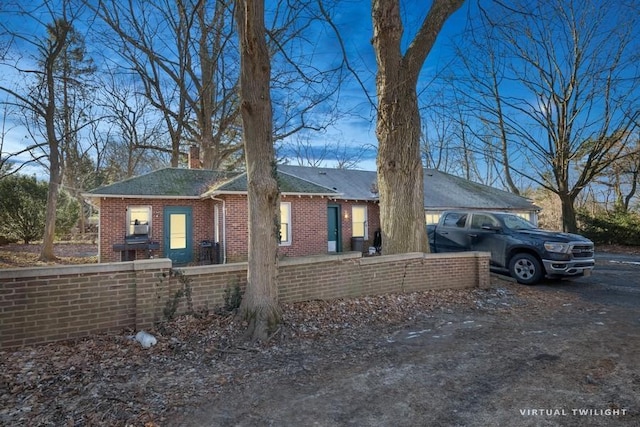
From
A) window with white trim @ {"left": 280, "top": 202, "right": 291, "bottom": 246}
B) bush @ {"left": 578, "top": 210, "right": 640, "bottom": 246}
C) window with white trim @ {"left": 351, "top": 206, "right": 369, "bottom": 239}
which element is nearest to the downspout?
window with white trim @ {"left": 280, "top": 202, "right": 291, "bottom": 246}

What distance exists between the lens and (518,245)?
865 cm

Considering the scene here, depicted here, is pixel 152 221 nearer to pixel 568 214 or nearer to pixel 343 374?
pixel 343 374

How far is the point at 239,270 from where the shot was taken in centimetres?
575

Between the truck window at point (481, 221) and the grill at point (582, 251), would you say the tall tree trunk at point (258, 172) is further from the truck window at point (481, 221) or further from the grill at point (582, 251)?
the grill at point (582, 251)

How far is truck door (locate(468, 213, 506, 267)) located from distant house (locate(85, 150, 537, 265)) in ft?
21.2

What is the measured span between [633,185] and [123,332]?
1129 inches

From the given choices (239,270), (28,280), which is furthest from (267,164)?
(28,280)

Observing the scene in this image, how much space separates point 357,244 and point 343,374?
13.3 metres

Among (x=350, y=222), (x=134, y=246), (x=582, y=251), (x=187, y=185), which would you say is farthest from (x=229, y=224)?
(x=582, y=251)

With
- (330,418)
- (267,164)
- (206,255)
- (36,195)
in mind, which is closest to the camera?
(330,418)

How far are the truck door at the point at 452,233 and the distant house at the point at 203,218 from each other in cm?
546

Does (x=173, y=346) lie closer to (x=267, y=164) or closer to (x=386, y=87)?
(x=267, y=164)

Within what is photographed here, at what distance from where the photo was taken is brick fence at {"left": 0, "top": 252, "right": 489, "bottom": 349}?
4250 millimetres

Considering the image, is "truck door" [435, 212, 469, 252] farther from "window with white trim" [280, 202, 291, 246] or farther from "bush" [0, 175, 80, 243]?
"bush" [0, 175, 80, 243]
